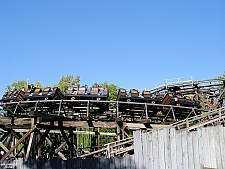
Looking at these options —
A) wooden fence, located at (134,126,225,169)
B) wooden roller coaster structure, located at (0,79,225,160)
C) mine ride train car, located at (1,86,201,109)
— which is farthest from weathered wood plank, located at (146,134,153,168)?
mine ride train car, located at (1,86,201,109)

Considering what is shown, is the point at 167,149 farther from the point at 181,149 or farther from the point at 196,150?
the point at 196,150

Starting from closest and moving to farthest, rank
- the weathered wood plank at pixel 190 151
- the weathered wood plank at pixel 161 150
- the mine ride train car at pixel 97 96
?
1. the weathered wood plank at pixel 190 151
2. the weathered wood plank at pixel 161 150
3. the mine ride train car at pixel 97 96

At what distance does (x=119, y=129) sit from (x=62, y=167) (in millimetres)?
5374

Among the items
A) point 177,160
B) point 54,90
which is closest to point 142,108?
point 54,90

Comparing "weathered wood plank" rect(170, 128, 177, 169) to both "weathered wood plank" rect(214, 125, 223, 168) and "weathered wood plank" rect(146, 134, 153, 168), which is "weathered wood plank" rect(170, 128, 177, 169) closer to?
"weathered wood plank" rect(146, 134, 153, 168)

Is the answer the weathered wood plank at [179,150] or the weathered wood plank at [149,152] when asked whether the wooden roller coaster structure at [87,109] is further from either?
the weathered wood plank at [179,150]

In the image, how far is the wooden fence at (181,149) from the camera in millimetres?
5867

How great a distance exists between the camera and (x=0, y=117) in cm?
1206

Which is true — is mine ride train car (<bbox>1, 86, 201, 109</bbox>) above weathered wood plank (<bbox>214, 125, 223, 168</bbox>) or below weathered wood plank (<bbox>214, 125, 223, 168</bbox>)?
above

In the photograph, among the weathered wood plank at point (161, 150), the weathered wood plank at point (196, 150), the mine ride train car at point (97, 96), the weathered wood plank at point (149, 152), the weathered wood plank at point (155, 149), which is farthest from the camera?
the mine ride train car at point (97, 96)

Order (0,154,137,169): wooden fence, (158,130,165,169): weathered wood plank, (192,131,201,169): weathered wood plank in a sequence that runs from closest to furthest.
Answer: (192,131,201,169): weathered wood plank, (158,130,165,169): weathered wood plank, (0,154,137,169): wooden fence

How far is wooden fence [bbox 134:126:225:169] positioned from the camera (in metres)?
5.87

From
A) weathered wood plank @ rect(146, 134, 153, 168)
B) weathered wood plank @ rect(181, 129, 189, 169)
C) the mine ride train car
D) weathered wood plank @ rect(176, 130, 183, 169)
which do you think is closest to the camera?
weathered wood plank @ rect(181, 129, 189, 169)

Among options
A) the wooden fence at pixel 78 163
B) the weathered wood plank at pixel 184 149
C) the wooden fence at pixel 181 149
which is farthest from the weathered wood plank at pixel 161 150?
the wooden fence at pixel 78 163
